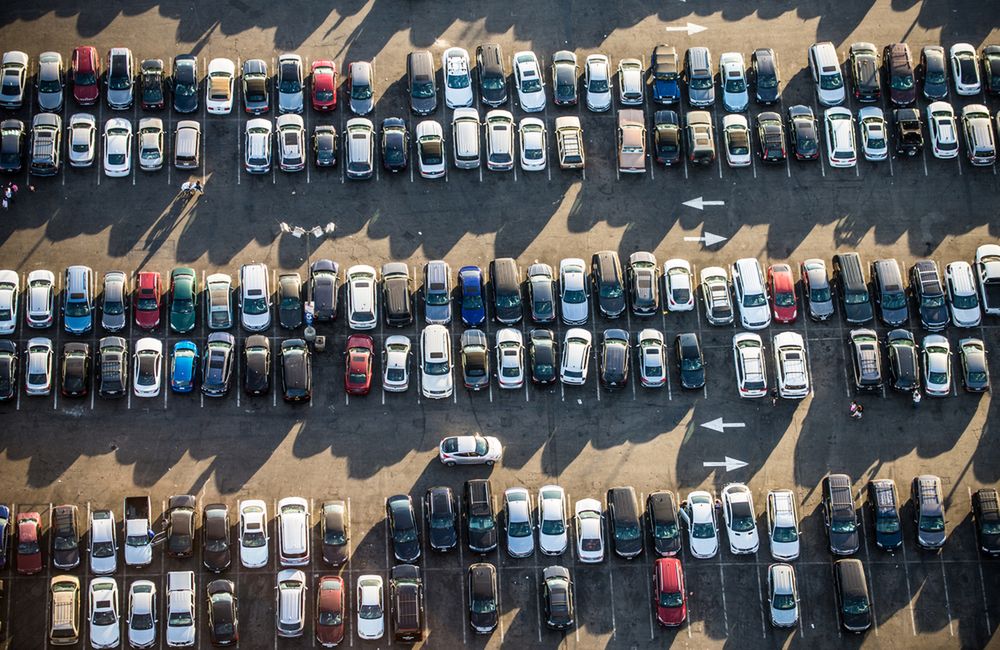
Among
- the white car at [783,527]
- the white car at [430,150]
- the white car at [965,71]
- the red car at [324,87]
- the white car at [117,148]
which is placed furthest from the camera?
the white car at [965,71]

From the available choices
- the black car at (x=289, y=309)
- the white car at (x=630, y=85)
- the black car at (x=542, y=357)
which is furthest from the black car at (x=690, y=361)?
the black car at (x=289, y=309)

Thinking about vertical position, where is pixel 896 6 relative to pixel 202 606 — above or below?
above

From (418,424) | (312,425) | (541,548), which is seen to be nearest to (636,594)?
(541,548)

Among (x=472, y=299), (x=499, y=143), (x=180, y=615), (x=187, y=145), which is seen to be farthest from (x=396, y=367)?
(x=187, y=145)

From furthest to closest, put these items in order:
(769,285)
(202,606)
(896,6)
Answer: (896,6)
(769,285)
(202,606)

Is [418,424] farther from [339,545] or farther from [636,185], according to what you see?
[636,185]

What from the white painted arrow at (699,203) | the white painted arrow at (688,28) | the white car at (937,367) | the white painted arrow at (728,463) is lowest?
the white painted arrow at (728,463)

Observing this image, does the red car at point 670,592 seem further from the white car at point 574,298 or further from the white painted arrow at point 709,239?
the white painted arrow at point 709,239

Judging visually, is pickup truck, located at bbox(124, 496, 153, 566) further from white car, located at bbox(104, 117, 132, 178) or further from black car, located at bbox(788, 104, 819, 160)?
black car, located at bbox(788, 104, 819, 160)

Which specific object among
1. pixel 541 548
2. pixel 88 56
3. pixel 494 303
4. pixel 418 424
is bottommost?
pixel 541 548
